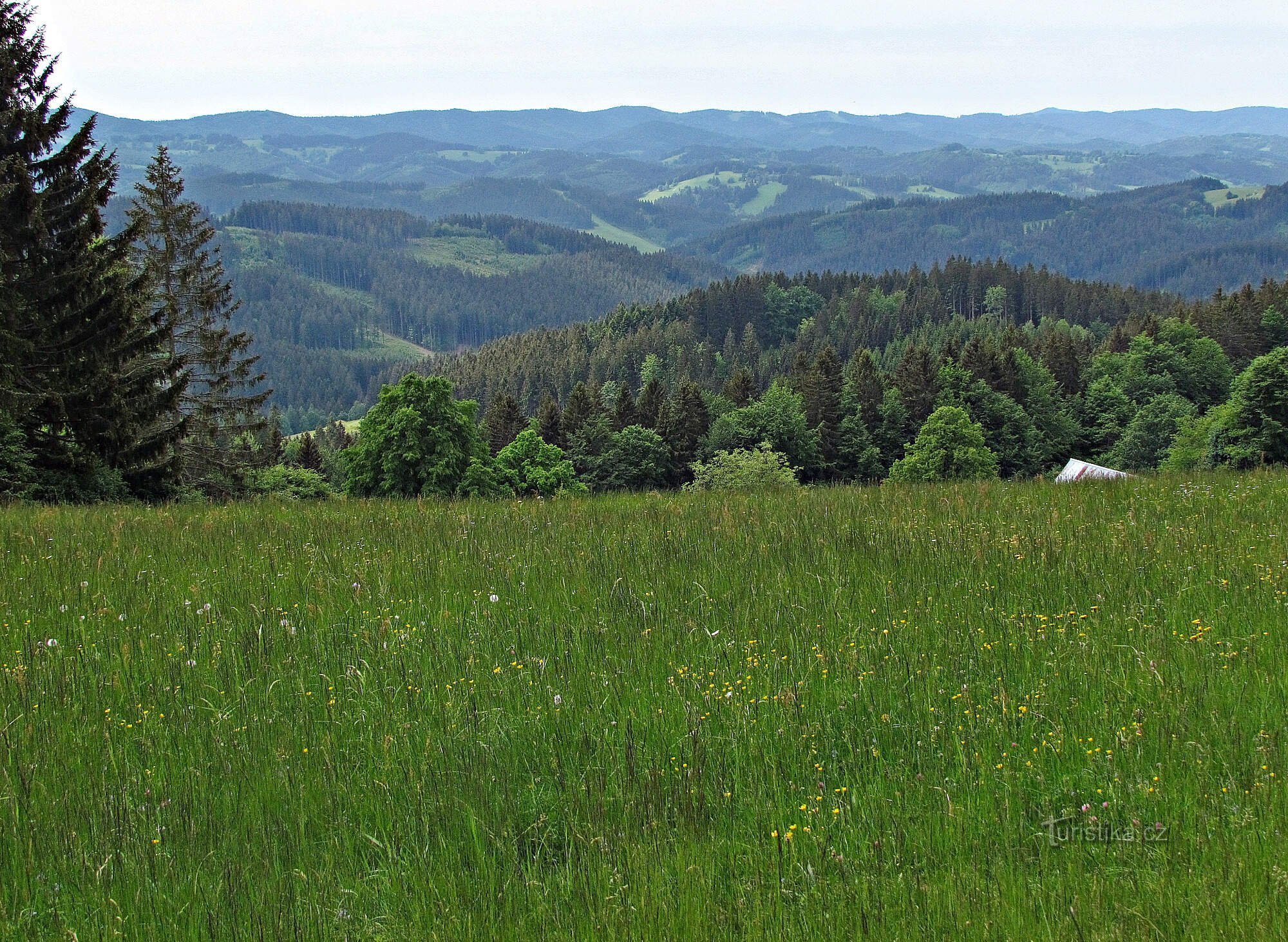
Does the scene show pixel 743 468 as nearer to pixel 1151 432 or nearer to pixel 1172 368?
pixel 1151 432

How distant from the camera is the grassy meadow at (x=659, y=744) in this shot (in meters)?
3.30

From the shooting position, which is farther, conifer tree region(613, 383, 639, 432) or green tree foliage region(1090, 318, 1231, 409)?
green tree foliage region(1090, 318, 1231, 409)

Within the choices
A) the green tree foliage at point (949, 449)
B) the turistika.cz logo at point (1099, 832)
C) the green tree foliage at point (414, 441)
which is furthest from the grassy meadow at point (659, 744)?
the green tree foliage at point (949, 449)

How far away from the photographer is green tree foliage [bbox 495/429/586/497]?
69000 mm

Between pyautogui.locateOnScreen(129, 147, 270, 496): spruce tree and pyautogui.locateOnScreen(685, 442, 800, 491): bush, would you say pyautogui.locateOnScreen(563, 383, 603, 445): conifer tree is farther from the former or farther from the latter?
pyautogui.locateOnScreen(129, 147, 270, 496): spruce tree

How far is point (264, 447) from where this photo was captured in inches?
2884

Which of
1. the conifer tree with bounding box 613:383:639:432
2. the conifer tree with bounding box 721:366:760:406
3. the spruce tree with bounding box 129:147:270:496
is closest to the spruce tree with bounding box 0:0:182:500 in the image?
the spruce tree with bounding box 129:147:270:496

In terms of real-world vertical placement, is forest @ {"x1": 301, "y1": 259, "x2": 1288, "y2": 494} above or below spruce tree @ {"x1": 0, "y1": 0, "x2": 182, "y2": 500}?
below

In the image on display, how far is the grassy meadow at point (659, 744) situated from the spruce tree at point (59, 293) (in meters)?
15.2

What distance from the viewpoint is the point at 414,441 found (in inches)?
2111

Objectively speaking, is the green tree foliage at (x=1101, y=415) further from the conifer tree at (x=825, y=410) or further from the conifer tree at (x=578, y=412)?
the conifer tree at (x=578, y=412)

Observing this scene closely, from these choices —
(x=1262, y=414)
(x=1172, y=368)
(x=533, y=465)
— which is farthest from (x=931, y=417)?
(x=1172, y=368)

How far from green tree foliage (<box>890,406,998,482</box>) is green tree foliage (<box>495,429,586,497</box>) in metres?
29.1

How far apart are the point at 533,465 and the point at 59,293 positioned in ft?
166
